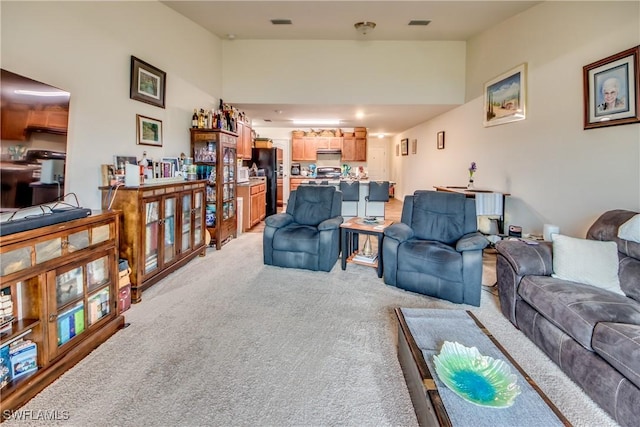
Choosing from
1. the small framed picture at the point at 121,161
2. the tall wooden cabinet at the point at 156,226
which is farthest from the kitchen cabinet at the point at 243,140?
the small framed picture at the point at 121,161

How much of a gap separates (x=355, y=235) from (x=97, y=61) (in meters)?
3.18

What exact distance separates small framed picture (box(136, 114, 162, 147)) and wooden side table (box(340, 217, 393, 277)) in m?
2.41

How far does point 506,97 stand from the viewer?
431 centimetres

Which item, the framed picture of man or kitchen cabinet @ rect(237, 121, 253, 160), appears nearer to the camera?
the framed picture of man

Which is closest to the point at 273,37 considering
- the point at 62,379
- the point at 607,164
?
the point at 607,164

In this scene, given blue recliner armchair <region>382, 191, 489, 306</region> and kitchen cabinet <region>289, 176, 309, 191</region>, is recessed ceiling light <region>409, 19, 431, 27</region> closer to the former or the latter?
blue recliner armchair <region>382, 191, 489, 306</region>

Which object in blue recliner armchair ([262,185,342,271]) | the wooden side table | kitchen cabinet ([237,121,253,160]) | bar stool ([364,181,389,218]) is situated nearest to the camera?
the wooden side table

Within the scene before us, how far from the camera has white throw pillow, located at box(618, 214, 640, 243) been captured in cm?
208

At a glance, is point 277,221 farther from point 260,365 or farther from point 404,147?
point 404,147

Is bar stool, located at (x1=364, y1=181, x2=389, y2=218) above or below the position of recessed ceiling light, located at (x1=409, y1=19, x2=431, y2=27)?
below

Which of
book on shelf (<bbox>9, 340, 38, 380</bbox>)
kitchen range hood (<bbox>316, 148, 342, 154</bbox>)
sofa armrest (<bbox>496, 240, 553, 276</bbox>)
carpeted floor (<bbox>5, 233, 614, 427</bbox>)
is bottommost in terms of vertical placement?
carpeted floor (<bbox>5, 233, 614, 427</bbox>)

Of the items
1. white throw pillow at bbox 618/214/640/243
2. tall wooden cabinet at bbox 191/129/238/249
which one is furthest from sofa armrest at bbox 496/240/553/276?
tall wooden cabinet at bbox 191/129/238/249

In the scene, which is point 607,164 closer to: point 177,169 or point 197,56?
point 177,169

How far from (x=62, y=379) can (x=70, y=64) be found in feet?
7.74
